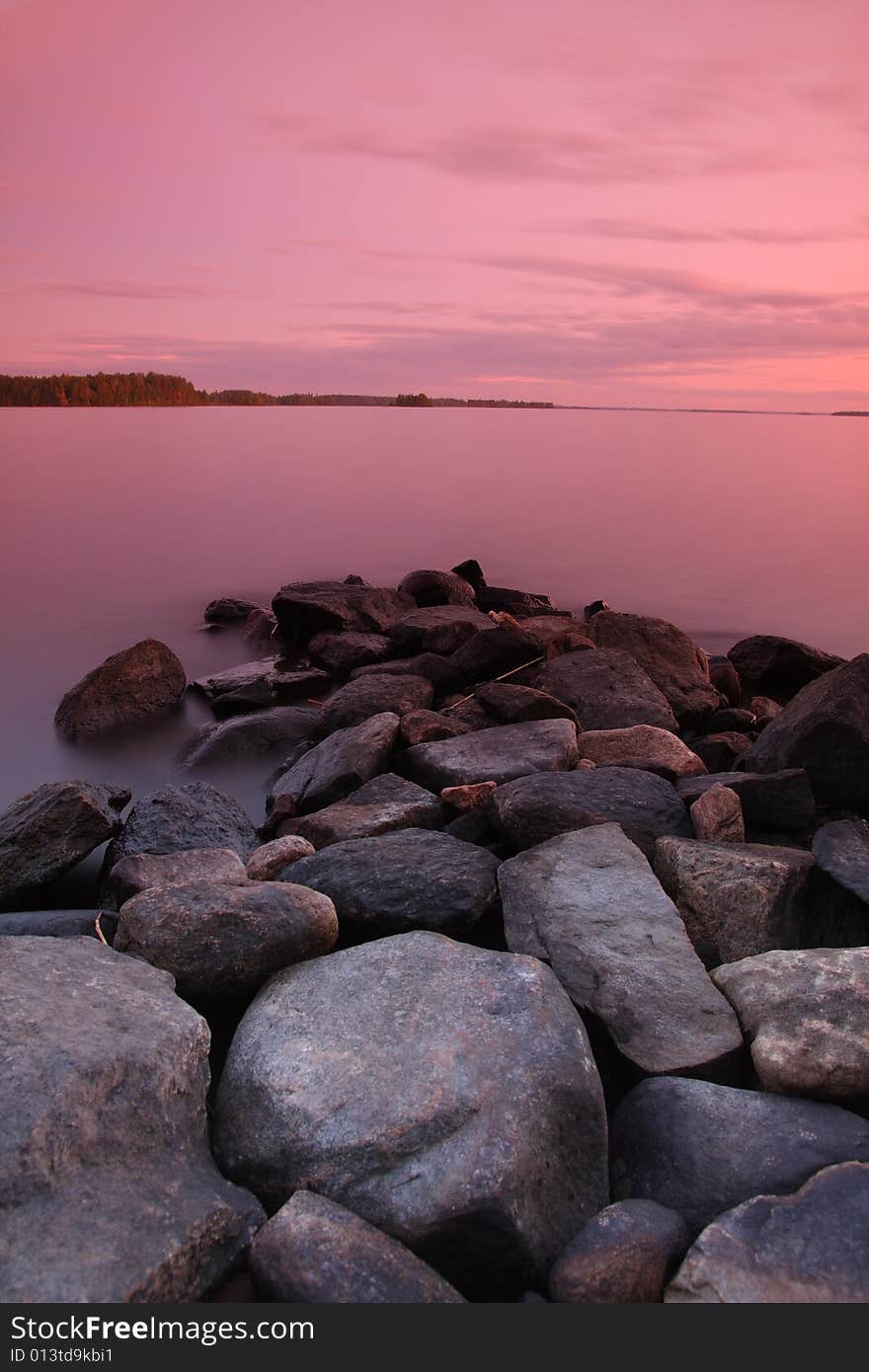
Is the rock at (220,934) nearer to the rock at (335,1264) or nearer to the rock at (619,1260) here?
the rock at (335,1264)

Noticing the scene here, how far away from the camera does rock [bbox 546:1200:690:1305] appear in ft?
8.11

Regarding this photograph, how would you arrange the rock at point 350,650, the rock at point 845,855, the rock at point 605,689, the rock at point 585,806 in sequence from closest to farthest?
the rock at point 845,855 < the rock at point 585,806 < the rock at point 605,689 < the rock at point 350,650

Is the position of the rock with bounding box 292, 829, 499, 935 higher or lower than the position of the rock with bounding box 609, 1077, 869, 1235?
higher

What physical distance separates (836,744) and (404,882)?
2.73 m

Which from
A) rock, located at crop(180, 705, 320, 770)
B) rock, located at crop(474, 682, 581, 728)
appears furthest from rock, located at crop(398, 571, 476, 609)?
rock, located at crop(474, 682, 581, 728)

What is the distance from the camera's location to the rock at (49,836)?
16.8 ft

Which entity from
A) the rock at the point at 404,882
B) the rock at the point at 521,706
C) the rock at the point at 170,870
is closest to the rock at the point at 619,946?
the rock at the point at 404,882

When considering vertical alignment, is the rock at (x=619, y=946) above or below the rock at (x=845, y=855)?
below

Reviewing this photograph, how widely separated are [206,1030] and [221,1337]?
0.96 meters

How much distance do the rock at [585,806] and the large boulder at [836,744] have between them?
828 mm

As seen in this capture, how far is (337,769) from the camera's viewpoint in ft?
20.9

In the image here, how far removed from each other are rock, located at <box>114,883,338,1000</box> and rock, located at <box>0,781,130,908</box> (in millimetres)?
1583

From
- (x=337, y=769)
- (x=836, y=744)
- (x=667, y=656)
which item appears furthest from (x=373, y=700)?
(x=836, y=744)

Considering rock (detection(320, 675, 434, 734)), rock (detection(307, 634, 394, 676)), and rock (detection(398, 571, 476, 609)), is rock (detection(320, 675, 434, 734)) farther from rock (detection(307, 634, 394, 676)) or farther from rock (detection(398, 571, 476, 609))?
rock (detection(398, 571, 476, 609))
